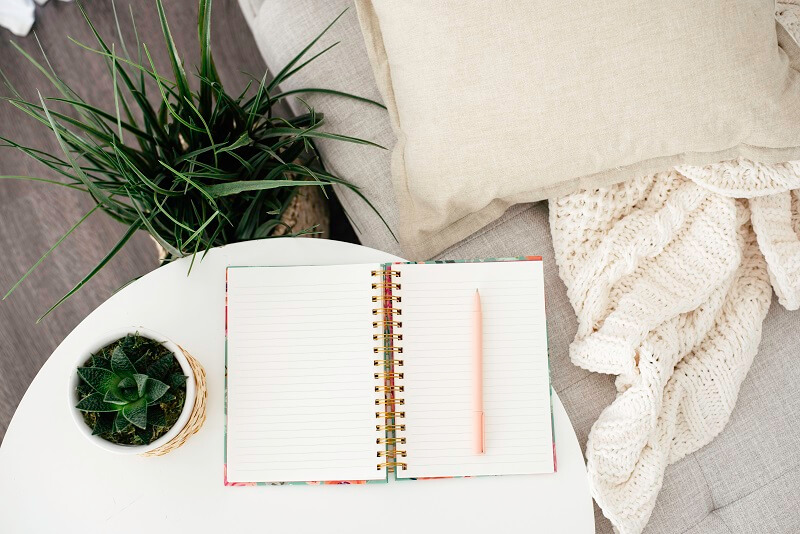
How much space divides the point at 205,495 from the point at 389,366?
0.30m

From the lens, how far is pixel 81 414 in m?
0.74

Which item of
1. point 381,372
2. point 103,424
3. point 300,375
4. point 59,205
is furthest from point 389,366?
point 59,205

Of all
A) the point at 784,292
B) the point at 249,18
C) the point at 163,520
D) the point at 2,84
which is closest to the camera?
the point at 163,520

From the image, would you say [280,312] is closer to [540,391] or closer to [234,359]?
[234,359]

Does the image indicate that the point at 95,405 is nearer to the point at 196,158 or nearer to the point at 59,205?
the point at 196,158

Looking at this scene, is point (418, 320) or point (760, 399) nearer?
point (418, 320)

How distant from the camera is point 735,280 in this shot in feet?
3.38

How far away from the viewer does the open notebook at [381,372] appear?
2.80 feet

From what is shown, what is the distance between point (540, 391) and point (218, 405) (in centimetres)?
44

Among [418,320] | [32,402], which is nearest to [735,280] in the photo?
[418,320]

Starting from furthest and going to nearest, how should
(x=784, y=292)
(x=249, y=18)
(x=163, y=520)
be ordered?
(x=249, y=18)
(x=784, y=292)
(x=163, y=520)

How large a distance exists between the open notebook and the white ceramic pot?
10 centimetres

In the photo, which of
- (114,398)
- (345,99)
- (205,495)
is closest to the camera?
(114,398)

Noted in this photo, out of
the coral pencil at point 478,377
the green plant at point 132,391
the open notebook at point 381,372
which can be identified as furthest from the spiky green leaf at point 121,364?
the coral pencil at point 478,377
